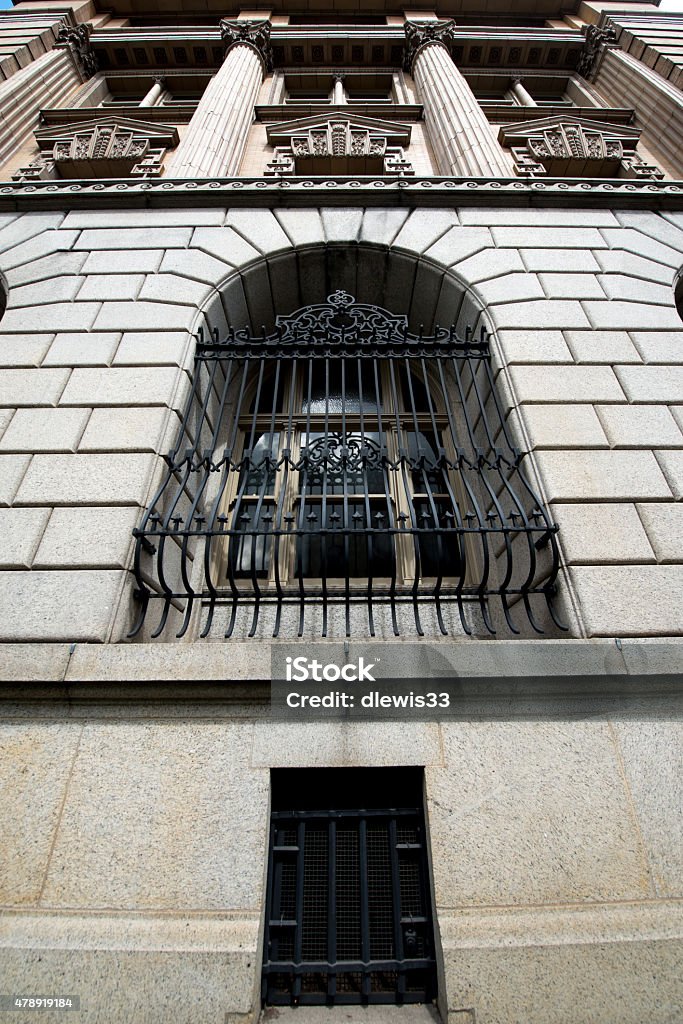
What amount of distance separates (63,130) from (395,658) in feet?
38.6

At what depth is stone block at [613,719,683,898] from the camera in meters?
2.60

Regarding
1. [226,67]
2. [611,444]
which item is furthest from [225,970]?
[226,67]

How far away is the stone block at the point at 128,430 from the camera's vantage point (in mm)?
4195

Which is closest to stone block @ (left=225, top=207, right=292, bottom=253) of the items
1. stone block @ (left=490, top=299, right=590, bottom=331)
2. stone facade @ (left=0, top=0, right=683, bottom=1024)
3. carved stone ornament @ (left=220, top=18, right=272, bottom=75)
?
stone facade @ (left=0, top=0, right=683, bottom=1024)


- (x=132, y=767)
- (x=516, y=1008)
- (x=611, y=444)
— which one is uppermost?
(x=611, y=444)

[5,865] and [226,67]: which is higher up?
[226,67]

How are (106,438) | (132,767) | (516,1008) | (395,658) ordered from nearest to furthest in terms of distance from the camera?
(516,1008)
(132,767)
(395,658)
(106,438)

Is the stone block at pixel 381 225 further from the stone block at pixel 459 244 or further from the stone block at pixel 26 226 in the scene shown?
the stone block at pixel 26 226

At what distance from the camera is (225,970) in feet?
7.57

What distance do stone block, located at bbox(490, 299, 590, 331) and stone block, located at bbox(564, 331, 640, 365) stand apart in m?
0.17

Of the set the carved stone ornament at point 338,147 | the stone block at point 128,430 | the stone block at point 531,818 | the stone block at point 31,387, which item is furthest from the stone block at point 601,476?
the carved stone ornament at point 338,147

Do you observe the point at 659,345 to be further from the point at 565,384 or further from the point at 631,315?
the point at 565,384

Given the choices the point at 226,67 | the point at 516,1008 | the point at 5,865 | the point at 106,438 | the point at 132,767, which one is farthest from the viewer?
the point at 226,67

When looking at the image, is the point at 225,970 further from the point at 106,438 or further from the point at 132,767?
the point at 106,438
